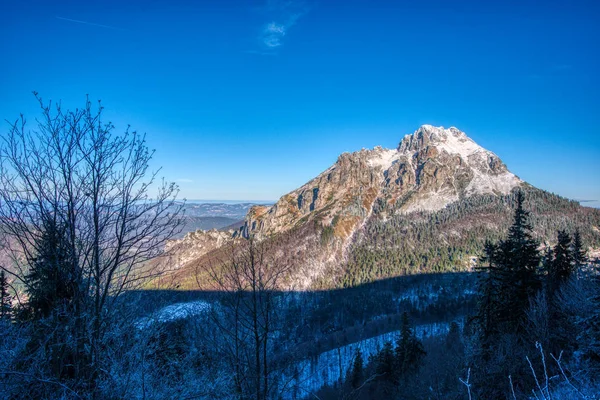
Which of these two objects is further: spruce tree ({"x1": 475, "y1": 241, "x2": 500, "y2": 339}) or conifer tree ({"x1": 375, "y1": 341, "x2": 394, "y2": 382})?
conifer tree ({"x1": 375, "y1": 341, "x2": 394, "y2": 382})

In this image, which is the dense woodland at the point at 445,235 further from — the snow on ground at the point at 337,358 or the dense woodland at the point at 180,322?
the dense woodland at the point at 180,322

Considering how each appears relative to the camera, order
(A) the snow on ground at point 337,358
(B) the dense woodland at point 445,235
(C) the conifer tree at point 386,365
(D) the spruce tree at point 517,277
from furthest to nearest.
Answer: (B) the dense woodland at point 445,235 < (A) the snow on ground at point 337,358 < (C) the conifer tree at point 386,365 < (D) the spruce tree at point 517,277

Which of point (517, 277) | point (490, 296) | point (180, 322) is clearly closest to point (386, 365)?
point (490, 296)

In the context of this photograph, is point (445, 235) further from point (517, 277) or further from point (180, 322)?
point (180, 322)

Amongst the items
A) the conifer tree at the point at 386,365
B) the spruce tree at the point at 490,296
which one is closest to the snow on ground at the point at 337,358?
the conifer tree at the point at 386,365

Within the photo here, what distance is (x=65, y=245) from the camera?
6.45m

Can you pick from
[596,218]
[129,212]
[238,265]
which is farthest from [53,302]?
[596,218]

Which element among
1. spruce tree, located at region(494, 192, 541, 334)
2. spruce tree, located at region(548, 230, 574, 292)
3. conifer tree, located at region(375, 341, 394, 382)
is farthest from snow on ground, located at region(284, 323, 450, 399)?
spruce tree, located at region(494, 192, 541, 334)

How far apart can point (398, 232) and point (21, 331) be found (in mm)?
187296

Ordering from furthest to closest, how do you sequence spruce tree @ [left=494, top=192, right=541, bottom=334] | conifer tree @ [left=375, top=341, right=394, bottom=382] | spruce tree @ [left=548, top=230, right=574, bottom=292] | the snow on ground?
the snow on ground → conifer tree @ [left=375, top=341, right=394, bottom=382] → spruce tree @ [left=548, top=230, right=574, bottom=292] → spruce tree @ [left=494, top=192, right=541, bottom=334]

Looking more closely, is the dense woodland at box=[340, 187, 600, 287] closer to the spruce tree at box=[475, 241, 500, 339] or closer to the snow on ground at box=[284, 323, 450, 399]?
the snow on ground at box=[284, 323, 450, 399]

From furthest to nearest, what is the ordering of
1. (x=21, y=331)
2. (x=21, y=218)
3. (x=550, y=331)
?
(x=550, y=331) → (x=21, y=331) → (x=21, y=218)

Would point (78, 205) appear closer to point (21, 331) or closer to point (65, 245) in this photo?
point (65, 245)

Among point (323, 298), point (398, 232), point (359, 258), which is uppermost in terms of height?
point (398, 232)
